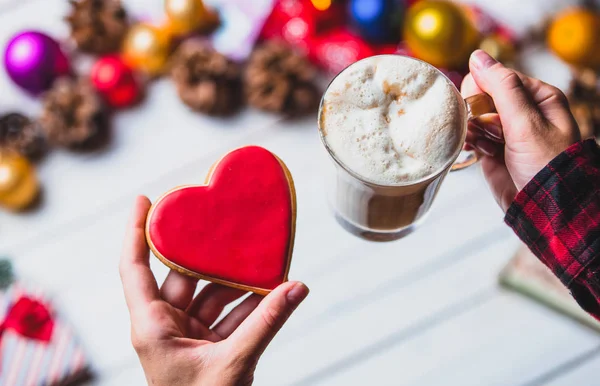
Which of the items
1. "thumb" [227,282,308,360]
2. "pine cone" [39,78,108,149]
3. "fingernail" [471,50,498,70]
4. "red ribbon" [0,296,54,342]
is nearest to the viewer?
"thumb" [227,282,308,360]

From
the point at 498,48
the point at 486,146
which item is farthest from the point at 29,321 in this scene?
the point at 498,48

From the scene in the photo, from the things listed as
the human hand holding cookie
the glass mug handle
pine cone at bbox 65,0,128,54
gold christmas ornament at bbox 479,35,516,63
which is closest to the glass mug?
the glass mug handle

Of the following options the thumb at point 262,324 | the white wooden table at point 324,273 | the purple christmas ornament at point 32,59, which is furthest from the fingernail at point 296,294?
the purple christmas ornament at point 32,59

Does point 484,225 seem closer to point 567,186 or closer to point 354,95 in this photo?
point 567,186

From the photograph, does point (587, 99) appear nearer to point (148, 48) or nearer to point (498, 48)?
point (498, 48)

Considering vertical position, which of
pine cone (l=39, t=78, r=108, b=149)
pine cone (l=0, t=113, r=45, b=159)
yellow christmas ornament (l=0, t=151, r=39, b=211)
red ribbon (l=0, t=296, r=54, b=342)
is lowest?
red ribbon (l=0, t=296, r=54, b=342)

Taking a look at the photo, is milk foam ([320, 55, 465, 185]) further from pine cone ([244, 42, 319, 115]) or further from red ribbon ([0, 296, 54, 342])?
red ribbon ([0, 296, 54, 342])
